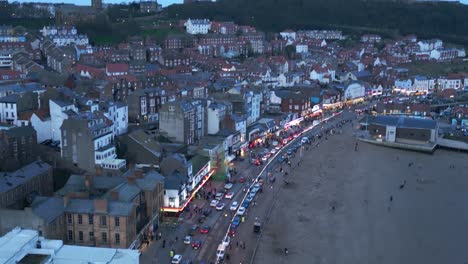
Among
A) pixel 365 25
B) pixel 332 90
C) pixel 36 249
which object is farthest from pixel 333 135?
pixel 365 25

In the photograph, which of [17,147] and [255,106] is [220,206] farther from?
[255,106]

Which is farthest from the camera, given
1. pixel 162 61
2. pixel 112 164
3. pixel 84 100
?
pixel 162 61

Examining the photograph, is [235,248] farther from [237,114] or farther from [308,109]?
[308,109]

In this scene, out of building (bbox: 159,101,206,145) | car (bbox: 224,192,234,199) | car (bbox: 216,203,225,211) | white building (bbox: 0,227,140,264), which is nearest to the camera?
white building (bbox: 0,227,140,264)

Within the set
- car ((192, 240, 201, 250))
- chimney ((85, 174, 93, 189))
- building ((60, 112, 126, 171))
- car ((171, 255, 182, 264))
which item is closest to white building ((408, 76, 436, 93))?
building ((60, 112, 126, 171))

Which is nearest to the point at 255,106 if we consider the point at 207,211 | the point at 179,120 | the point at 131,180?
the point at 179,120

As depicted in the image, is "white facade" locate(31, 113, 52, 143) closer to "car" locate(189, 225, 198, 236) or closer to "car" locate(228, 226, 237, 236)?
"car" locate(189, 225, 198, 236)
